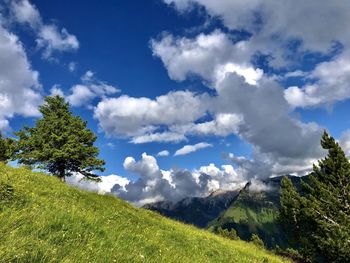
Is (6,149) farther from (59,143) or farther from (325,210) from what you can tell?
(325,210)

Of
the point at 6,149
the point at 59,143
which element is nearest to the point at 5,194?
the point at 59,143

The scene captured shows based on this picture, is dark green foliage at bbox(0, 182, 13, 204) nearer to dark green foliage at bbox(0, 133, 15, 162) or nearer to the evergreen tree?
the evergreen tree

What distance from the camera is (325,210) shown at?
46.4 meters

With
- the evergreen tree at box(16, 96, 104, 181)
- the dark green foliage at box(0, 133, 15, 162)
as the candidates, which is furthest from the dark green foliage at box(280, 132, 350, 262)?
the dark green foliage at box(0, 133, 15, 162)

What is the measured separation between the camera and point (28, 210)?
27.3 ft

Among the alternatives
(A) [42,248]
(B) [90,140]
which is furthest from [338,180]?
(A) [42,248]

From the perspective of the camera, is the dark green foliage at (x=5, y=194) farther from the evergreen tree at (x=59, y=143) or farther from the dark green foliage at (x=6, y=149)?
the dark green foliage at (x=6, y=149)

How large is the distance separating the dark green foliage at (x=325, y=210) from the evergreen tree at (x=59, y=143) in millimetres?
31078

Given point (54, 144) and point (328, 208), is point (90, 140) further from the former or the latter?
point (328, 208)

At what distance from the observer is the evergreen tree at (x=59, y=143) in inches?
1837

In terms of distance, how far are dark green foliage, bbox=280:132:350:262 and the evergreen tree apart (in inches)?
1224

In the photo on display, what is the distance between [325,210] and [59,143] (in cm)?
3776

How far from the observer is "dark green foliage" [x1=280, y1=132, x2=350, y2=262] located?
122 ft

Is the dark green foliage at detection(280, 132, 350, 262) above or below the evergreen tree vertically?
below
